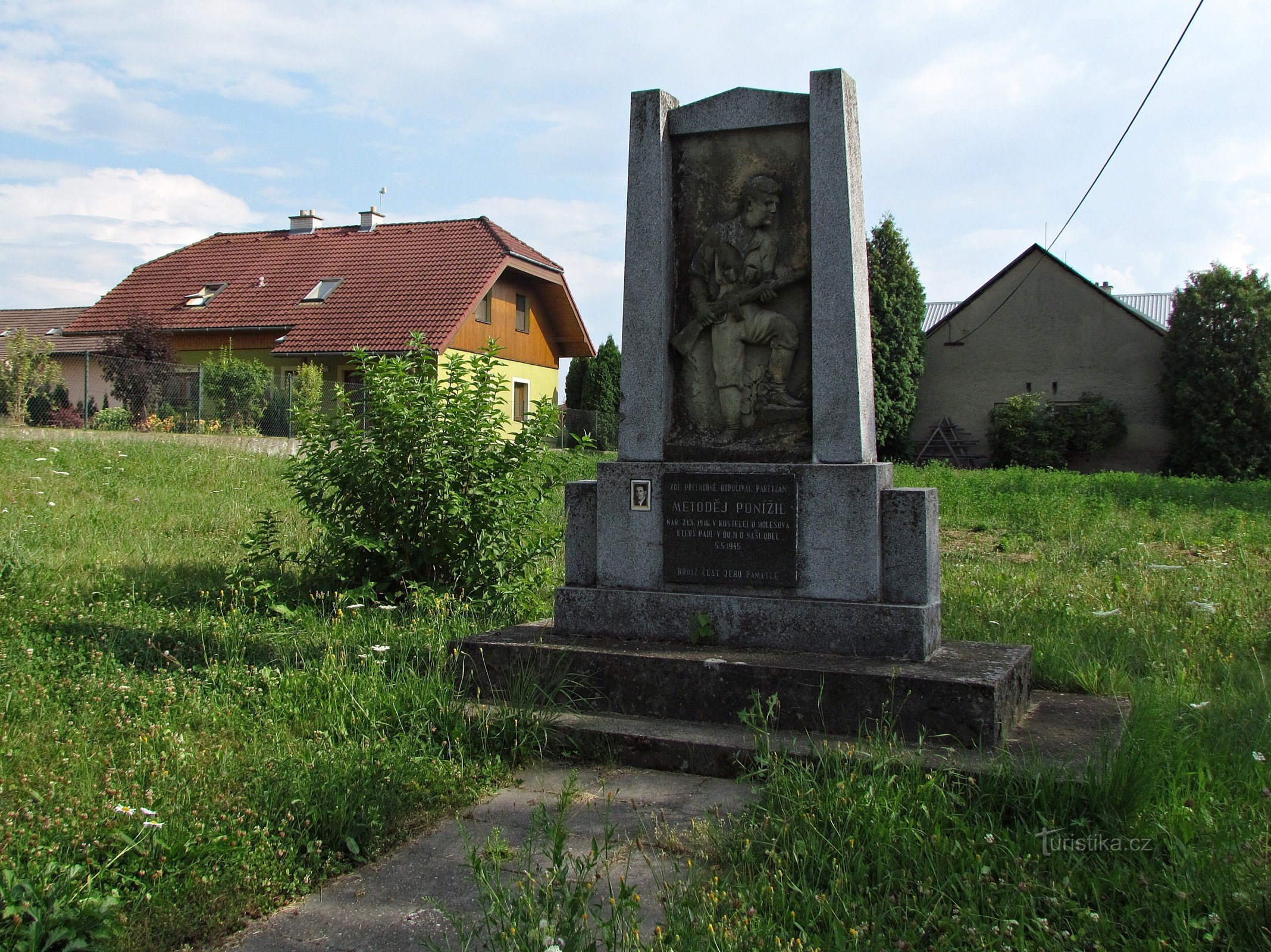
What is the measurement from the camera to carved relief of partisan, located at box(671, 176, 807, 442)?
4.54 metres

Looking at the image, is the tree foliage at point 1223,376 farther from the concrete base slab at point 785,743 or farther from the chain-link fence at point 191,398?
the concrete base slab at point 785,743

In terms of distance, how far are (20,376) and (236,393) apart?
378cm

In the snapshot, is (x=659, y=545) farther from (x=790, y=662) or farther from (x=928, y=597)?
(x=928, y=597)

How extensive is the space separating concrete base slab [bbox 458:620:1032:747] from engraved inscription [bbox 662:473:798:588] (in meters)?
0.34

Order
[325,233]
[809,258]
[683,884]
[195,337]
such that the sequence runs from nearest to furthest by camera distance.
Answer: [683,884]
[809,258]
[195,337]
[325,233]

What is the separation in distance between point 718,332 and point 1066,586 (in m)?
3.79

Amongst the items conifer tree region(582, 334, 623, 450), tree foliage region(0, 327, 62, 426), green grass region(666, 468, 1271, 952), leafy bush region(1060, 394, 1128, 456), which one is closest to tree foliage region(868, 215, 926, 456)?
leafy bush region(1060, 394, 1128, 456)

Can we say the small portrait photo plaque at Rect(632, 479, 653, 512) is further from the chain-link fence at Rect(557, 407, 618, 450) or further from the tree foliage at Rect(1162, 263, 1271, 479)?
the tree foliage at Rect(1162, 263, 1271, 479)

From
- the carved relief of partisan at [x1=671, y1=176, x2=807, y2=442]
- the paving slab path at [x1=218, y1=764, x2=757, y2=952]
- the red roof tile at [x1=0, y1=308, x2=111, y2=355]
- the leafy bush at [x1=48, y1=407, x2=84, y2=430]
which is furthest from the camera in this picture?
the red roof tile at [x1=0, y1=308, x2=111, y2=355]

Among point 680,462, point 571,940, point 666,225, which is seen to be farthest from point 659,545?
point 571,940

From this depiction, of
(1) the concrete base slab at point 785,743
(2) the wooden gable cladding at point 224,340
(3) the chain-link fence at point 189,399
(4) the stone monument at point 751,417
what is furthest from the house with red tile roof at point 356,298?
(1) the concrete base slab at point 785,743

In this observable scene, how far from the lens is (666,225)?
4.71 m

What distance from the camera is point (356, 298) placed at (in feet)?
82.0

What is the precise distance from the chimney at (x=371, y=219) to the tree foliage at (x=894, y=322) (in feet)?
45.2
